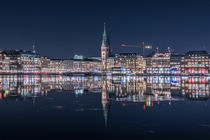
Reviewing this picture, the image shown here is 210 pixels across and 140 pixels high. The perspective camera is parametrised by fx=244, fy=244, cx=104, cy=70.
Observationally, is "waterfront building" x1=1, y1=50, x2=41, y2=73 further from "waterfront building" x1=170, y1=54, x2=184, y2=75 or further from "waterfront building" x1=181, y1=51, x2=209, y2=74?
"waterfront building" x1=181, y1=51, x2=209, y2=74

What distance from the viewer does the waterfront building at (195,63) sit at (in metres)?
178

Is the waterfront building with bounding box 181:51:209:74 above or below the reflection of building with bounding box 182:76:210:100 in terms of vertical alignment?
above

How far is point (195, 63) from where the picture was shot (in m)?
182

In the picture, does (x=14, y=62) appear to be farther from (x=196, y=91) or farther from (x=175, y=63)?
(x=196, y=91)

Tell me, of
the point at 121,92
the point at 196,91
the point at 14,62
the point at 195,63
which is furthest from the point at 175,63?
the point at 121,92

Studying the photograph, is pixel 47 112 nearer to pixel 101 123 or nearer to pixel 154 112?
pixel 101 123

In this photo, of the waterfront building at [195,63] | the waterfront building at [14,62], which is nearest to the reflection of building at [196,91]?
the waterfront building at [195,63]

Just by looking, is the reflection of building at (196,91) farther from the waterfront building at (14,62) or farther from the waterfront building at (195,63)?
the waterfront building at (14,62)

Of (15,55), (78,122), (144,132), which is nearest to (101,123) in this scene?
(78,122)

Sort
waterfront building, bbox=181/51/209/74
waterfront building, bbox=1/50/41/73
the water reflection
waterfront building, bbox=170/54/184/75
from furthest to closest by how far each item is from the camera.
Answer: waterfront building, bbox=170/54/184/75
waterfront building, bbox=1/50/41/73
waterfront building, bbox=181/51/209/74
the water reflection

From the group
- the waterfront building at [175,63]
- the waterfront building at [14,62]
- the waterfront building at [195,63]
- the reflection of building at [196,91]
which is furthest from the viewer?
the waterfront building at [175,63]

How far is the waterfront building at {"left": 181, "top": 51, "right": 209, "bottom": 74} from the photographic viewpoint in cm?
17844

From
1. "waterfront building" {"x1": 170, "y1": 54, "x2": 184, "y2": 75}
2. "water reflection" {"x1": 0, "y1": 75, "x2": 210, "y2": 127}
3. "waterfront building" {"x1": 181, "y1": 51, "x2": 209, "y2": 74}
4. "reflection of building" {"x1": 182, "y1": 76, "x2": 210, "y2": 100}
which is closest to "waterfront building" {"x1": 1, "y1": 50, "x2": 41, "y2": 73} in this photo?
"waterfront building" {"x1": 170, "y1": 54, "x2": 184, "y2": 75}

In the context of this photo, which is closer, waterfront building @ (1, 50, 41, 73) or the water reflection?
the water reflection
